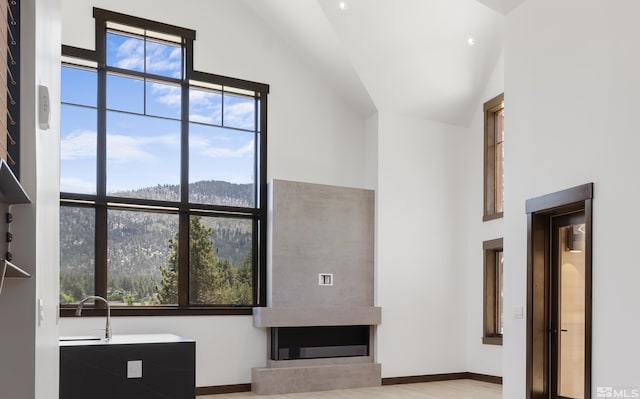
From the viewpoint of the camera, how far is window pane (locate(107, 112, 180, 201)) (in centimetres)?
739

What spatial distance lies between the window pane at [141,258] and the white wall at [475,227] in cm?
429

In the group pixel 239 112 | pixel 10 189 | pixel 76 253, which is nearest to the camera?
pixel 10 189

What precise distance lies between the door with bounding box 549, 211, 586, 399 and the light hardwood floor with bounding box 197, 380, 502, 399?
2.32 metres

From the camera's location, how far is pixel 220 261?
7.88 m

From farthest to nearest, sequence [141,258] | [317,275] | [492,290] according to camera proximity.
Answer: [492,290] → [317,275] → [141,258]

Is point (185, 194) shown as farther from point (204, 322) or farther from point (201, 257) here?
point (204, 322)

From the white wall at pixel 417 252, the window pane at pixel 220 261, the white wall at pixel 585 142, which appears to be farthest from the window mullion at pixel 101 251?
the white wall at pixel 585 142

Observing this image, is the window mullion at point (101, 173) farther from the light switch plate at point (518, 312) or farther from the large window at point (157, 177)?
the light switch plate at point (518, 312)

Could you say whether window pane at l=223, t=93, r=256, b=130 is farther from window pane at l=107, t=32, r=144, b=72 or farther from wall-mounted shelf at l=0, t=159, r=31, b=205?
wall-mounted shelf at l=0, t=159, r=31, b=205

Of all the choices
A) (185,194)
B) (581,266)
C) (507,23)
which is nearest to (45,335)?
(581,266)

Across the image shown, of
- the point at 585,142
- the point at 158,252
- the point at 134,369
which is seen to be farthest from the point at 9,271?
the point at 158,252

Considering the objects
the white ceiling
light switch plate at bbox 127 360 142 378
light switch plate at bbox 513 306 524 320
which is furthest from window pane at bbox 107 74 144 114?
light switch plate at bbox 513 306 524 320

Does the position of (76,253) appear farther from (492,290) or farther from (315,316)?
(492,290)

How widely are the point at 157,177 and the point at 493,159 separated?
186 inches
